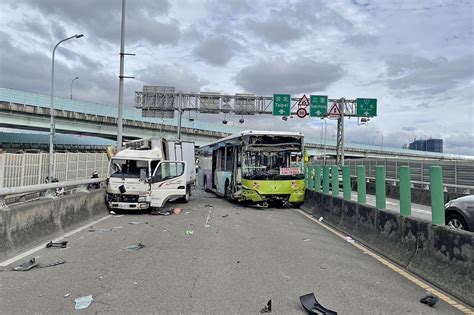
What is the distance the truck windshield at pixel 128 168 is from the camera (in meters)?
15.7

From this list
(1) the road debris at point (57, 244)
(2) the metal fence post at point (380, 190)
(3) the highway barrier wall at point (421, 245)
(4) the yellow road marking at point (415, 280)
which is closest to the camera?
(4) the yellow road marking at point (415, 280)

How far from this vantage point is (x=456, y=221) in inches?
384

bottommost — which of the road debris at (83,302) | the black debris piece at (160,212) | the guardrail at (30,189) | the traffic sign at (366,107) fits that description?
the road debris at (83,302)

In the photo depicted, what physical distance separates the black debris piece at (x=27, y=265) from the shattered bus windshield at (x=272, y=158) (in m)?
11.2

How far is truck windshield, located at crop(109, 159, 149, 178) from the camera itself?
617 inches

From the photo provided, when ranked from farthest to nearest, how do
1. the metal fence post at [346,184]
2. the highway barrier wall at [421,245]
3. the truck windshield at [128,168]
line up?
1. the truck windshield at [128,168]
2. the metal fence post at [346,184]
3. the highway barrier wall at [421,245]

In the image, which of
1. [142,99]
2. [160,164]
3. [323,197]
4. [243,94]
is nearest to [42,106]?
[142,99]

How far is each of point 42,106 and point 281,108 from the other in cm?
2898

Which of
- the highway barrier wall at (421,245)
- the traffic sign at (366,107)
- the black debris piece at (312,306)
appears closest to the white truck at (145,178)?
the highway barrier wall at (421,245)

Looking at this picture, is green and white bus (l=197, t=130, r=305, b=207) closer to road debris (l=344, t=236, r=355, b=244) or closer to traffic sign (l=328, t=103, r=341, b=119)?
road debris (l=344, t=236, r=355, b=244)

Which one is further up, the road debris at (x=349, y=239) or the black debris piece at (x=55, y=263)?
the road debris at (x=349, y=239)

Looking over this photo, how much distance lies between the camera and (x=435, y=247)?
6773 mm

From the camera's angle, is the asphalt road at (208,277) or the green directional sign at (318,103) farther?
the green directional sign at (318,103)

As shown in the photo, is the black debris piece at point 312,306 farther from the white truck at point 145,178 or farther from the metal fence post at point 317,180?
the metal fence post at point 317,180
